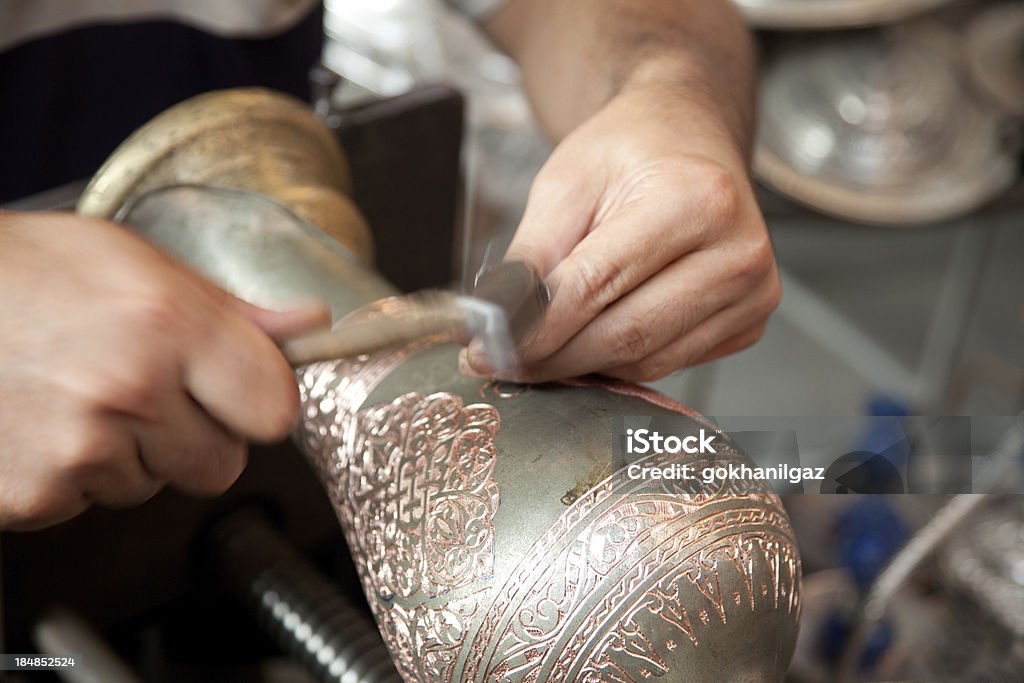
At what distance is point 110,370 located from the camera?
269mm

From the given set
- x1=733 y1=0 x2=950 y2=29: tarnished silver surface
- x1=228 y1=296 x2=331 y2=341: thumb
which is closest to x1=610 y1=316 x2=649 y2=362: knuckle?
x1=228 y1=296 x2=331 y2=341: thumb

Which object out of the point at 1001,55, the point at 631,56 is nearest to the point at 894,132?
the point at 1001,55

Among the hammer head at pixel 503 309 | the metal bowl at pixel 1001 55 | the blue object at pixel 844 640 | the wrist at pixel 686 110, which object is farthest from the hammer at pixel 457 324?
the metal bowl at pixel 1001 55

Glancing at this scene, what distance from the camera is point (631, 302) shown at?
1.22 feet

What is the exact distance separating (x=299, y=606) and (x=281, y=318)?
0.20 metres

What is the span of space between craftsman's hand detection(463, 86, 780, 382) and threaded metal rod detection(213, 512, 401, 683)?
0.15m

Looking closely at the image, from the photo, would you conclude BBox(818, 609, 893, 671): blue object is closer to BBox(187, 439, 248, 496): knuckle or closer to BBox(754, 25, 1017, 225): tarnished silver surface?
BBox(754, 25, 1017, 225): tarnished silver surface

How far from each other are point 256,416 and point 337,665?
0.19 metres

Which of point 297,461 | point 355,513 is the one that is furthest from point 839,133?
point 355,513

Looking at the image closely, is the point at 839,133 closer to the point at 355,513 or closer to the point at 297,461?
the point at 297,461

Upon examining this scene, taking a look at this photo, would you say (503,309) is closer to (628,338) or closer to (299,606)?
(628,338)

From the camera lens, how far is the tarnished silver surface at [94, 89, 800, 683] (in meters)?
0.30

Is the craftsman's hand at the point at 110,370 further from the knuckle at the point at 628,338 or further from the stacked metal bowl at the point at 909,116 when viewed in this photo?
the stacked metal bowl at the point at 909,116

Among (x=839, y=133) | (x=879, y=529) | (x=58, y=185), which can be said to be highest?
(x=58, y=185)
